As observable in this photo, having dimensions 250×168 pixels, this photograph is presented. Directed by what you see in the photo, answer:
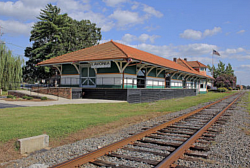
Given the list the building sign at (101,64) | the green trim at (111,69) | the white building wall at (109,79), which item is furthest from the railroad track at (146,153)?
the green trim at (111,69)

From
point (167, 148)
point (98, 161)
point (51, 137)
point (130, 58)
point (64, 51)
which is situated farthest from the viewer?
point (64, 51)

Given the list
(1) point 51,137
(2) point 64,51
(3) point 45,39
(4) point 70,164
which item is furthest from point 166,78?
(4) point 70,164

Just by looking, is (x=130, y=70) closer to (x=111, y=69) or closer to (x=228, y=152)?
(x=111, y=69)

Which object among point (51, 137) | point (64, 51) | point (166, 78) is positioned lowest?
point (51, 137)

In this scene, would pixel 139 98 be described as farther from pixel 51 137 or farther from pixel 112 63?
pixel 51 137

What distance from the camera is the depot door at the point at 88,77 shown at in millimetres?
22578

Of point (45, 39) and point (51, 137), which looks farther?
point (45, 39)

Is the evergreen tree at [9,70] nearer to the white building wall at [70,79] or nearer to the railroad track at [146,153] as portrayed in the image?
the white building wall at [70,79]

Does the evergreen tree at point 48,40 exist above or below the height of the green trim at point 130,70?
above

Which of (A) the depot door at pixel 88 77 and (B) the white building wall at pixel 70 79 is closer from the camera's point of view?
(A) the depot door at pixel 88 77

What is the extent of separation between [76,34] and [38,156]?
38.1m

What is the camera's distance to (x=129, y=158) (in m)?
4.38

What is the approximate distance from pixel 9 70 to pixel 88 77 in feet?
43.0

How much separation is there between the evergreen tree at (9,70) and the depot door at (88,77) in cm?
1163
